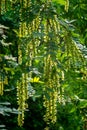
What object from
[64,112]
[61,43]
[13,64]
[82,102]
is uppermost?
[61,43]

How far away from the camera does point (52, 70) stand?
2348 millimetres

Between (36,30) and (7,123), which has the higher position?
(36,30)

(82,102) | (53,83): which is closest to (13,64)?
(53,83)

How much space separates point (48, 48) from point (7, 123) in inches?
185

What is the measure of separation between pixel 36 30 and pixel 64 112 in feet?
12.9

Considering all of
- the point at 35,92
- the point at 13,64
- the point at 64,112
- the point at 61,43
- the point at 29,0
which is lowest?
the point at 64,112

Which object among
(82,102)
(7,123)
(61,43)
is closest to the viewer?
(61,43)

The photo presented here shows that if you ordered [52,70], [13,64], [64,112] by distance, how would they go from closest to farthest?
[52,70]
[13,64]
[64,112]

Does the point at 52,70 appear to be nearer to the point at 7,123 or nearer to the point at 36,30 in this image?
the point at 36,30

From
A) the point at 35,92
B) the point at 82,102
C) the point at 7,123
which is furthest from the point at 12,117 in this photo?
the point at 35,92

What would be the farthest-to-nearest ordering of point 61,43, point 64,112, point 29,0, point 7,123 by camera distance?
point 7,123, point 64,112, point 61,43, point 29,0

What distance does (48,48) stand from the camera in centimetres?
238

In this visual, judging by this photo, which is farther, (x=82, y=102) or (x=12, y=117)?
(x=12, y=117)

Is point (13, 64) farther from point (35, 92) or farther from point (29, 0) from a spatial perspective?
point (29, 0)
